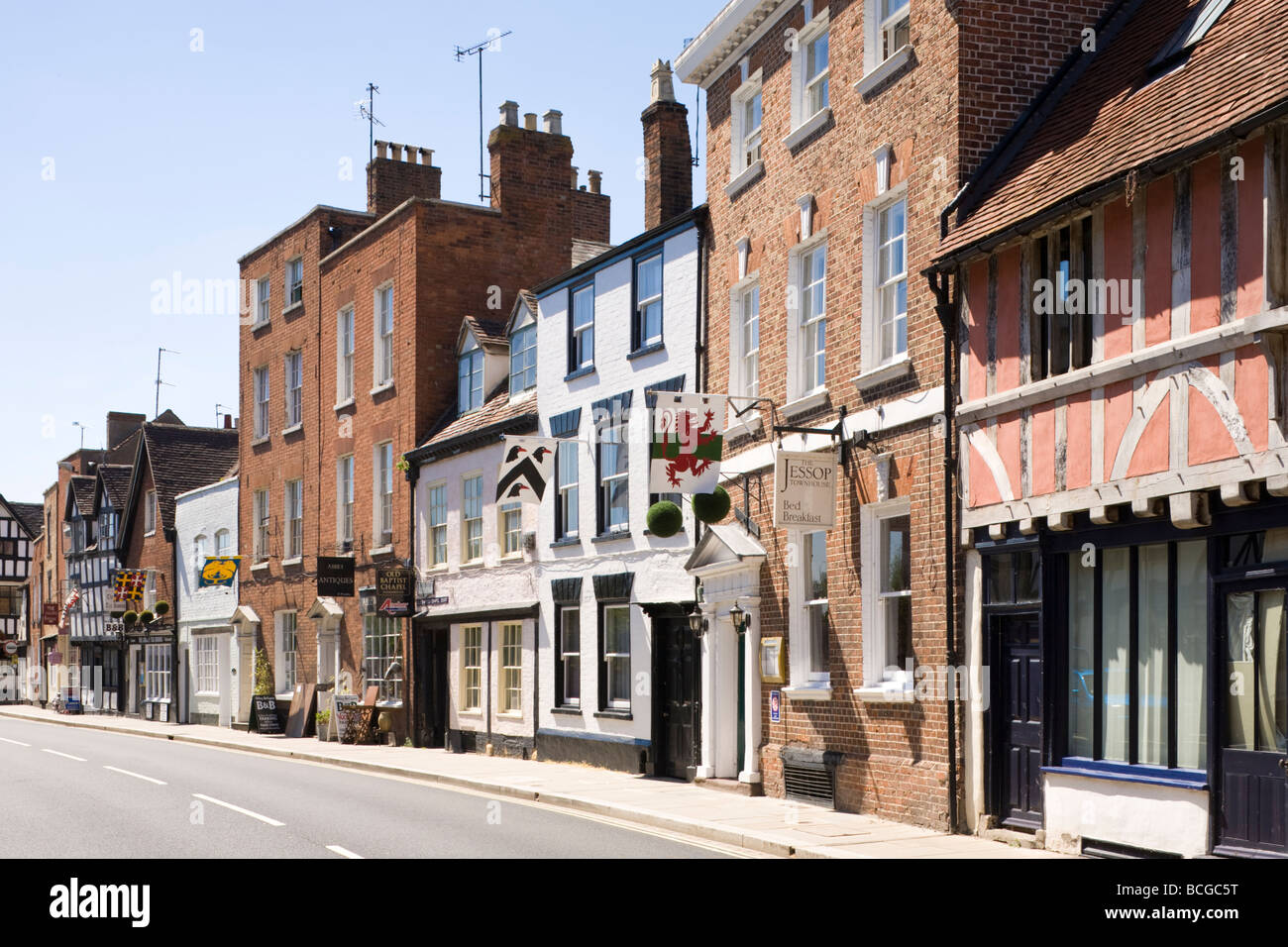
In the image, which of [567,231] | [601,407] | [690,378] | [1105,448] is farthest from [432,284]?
[1105,448]

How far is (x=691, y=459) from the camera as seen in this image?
1939 cm

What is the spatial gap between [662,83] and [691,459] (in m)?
9.37

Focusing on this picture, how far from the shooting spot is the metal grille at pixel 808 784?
1820 centimetres

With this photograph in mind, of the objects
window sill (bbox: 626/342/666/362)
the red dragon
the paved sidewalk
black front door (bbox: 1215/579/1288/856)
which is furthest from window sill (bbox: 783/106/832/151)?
black front door (bbox: 1215/579/1288/856)

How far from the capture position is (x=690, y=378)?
2264 centimetres

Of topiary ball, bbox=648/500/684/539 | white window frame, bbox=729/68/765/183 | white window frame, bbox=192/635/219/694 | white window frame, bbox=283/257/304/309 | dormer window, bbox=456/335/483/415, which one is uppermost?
white window frame, bbox=283/257/304/309

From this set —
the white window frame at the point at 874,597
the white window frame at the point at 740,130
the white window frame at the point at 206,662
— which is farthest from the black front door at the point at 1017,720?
the white window frame at the point at 206,662

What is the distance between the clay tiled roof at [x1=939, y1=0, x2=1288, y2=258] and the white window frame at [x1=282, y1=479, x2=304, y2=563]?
26.2 meters

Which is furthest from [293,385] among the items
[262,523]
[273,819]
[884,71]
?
[884,71]

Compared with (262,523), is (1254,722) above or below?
below

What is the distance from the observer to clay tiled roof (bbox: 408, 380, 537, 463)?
91.9 feet

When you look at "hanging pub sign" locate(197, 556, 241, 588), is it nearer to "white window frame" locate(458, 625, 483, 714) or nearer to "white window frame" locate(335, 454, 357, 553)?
"white window frame" locate(335, 454, 357, 553)

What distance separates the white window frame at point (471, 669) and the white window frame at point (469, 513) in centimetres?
143

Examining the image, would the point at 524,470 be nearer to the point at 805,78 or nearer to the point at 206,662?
the point at 805,78
